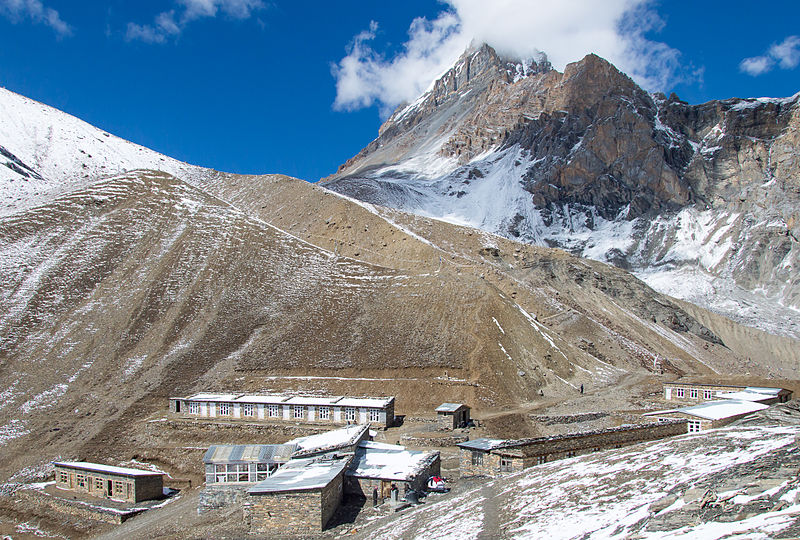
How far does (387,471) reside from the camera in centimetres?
2773

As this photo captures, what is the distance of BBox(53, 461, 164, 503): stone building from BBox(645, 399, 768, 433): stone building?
29906 mm

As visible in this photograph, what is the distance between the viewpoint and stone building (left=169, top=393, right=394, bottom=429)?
148 ft

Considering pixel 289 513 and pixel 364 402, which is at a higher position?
pixel 364 402

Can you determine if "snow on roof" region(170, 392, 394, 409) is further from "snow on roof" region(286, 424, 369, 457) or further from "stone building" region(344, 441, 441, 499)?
"stone building" region(344, 441, 441, 499)

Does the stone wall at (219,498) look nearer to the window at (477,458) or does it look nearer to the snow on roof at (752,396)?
the window at (477,458)

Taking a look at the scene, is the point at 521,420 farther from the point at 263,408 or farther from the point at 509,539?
the point at 509,539

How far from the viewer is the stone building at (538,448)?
1096 inches

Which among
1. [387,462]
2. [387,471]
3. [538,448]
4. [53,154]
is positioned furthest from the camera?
[53,154]

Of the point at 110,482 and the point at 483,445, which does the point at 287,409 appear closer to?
the point at 110,482

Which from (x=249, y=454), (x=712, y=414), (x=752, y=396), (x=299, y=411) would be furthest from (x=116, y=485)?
(x=752, y=396)

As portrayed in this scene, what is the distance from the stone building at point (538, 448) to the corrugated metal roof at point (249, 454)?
9.63m

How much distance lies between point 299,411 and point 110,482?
591 inches

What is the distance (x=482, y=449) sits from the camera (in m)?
29.0

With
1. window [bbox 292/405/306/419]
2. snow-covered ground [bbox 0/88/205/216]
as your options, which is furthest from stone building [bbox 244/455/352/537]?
snow-covered ground [bbox 0/88/205/216]
